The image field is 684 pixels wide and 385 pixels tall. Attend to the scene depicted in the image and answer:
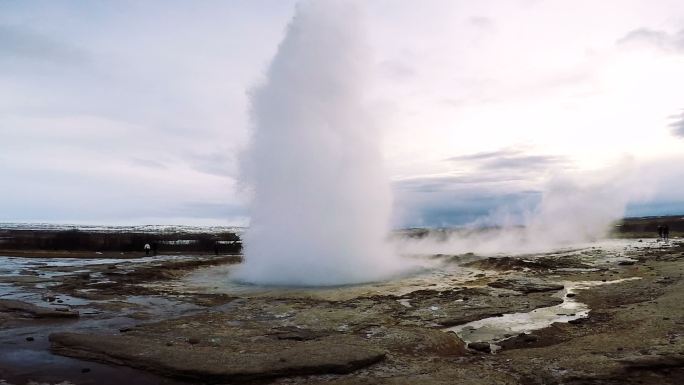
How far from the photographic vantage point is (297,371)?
26.5ft

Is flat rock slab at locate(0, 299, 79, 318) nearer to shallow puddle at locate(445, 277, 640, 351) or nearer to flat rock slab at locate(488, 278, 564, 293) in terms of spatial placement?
shallow puddle at locate(445, 277, 640, 351)

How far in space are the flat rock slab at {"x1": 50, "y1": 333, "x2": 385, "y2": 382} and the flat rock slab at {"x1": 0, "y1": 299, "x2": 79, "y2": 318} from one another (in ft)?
10.3

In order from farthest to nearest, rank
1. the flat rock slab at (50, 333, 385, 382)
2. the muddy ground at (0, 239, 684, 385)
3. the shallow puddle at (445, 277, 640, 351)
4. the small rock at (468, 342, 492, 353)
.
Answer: the shallow puddle at (445, 277, 640, 351) < the small rock at (468, 342, 492, 353) < the flat rock slab at (50, 333, 385, 382) < the muddy ground at (0, 239, 684, 385)

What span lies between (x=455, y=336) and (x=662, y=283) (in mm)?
10238

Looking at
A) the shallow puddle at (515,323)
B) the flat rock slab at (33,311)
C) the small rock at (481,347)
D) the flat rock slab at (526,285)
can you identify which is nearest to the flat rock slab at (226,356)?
the small rock at (481,347)

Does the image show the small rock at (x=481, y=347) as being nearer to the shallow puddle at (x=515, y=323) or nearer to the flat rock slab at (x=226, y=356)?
the shallow puddle at (x=515, y=323)

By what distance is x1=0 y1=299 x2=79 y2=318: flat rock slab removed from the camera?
13.1m

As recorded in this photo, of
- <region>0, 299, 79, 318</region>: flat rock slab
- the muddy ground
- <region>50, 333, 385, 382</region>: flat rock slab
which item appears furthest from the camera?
<region>0, 299, 79, 318</region>: flat rock slab

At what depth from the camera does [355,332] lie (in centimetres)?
1100

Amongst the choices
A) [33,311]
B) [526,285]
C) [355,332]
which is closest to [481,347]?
[355,332]

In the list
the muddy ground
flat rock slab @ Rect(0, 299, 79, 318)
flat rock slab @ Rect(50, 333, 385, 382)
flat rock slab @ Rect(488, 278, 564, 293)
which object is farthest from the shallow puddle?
flat rock slab @ Rect(0, 299, 79, 318)

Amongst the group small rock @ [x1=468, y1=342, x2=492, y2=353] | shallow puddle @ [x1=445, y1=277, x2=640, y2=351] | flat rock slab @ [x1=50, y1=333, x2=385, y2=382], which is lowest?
shallow puddle @ [x1=445, y1=277, x2=640, y2=351]

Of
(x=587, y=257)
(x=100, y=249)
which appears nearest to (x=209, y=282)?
(x=587, y=257)

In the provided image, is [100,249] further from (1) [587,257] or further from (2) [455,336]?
(2) [455,336]
